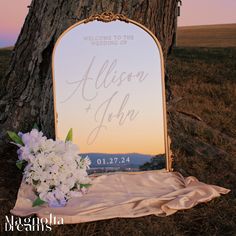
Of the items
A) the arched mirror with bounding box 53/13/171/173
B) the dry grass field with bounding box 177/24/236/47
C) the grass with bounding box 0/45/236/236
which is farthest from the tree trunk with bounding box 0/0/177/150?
the dry grass field with bounding box 177/24/236/47

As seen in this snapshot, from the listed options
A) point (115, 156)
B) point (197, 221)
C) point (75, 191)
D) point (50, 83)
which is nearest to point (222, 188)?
point (197, 221)

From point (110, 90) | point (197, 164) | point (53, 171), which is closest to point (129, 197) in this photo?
point (53, 171)

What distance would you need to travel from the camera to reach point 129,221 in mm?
3988

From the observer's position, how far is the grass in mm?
3943

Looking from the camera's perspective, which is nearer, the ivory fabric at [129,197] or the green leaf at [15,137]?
the ivory fabric at [129,197]

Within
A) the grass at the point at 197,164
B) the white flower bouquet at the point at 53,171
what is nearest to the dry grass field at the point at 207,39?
the grass at the point at 197,164

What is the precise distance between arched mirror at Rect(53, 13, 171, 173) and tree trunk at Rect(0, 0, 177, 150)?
32 centimetres

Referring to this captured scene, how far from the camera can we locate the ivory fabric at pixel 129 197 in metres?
3.96

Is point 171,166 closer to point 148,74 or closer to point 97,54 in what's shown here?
point 148,74

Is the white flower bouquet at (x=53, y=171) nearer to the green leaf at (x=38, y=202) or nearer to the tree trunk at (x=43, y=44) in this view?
the green leaf at (x=38, y=202)

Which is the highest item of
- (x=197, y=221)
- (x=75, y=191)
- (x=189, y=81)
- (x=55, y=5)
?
(x=55, y=5)

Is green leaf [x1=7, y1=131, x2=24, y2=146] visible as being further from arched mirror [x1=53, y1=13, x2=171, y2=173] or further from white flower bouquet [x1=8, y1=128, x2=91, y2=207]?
arched mirror [x1=53, y1=13, x2=171, y2=173]

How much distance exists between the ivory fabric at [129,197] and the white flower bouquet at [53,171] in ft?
0.30

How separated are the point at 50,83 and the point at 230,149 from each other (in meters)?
2.57
